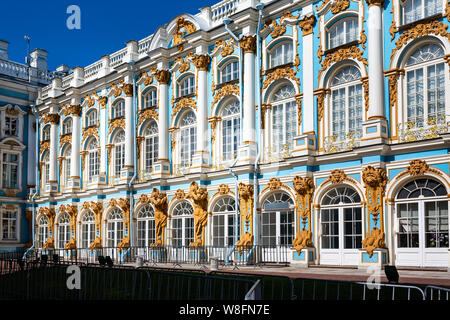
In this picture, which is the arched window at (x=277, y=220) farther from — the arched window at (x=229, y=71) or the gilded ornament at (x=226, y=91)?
the arched window at (x=229, y=71)

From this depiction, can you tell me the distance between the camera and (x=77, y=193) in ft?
105

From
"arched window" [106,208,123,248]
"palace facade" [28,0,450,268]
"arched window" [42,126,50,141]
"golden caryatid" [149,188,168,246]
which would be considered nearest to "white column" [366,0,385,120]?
"palace facade" [28,0,450,268]

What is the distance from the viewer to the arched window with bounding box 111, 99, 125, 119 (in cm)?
2966

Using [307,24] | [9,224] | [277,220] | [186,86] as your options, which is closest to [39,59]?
[9,224]

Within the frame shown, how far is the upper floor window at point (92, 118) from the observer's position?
31.8 metres

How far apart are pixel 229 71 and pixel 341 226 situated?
27.9 ft

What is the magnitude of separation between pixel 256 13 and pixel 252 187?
6.68 meters

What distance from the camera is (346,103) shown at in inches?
763

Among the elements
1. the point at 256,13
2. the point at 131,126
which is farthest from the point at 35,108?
the point at 256,13

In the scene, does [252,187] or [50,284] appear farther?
[252,187]

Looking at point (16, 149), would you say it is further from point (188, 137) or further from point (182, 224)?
point (182, 224)

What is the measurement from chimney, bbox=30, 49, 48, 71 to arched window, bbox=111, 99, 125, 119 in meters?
10.8

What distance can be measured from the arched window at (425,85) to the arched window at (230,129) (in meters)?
7.52

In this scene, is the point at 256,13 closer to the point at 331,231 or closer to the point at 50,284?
the point at 331,231
